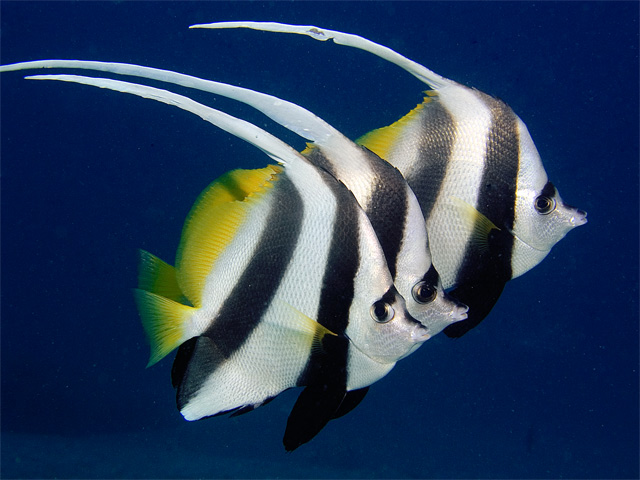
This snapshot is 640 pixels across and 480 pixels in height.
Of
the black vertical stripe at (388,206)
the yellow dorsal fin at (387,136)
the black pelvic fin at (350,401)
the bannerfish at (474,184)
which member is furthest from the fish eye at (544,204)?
the black pelvic fin at (350,401)

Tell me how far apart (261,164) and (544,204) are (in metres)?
12.2

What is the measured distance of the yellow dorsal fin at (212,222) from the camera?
1307mm

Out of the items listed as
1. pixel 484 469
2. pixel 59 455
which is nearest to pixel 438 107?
pixel 59 455

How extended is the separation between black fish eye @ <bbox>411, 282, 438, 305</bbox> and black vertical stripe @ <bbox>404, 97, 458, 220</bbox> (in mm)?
361

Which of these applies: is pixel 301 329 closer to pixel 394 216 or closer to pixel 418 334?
pixel 418 334

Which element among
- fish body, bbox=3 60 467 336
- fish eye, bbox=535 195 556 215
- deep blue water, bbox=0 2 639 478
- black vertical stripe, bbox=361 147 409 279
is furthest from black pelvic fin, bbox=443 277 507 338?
deep blue water, bbox=0 2 639 478

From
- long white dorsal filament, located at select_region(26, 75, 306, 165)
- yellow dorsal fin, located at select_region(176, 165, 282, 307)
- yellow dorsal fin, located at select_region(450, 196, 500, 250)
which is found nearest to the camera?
long white dorsal filament, located at select_region(26, 75, 306, 165)

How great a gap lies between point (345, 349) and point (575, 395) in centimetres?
2736

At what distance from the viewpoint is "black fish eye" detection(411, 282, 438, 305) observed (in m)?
1.34

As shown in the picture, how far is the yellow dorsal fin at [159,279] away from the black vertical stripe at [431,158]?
0.79m

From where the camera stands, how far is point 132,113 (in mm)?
17922

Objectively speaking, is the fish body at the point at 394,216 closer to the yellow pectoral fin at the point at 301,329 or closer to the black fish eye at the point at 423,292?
the black fish eye at the point at 423,292

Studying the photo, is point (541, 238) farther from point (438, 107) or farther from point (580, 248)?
point (580, 248)

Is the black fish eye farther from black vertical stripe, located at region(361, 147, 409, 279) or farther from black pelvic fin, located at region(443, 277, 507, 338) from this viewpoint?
black pelvic fin, located at region(443, 277, 507, 338)
